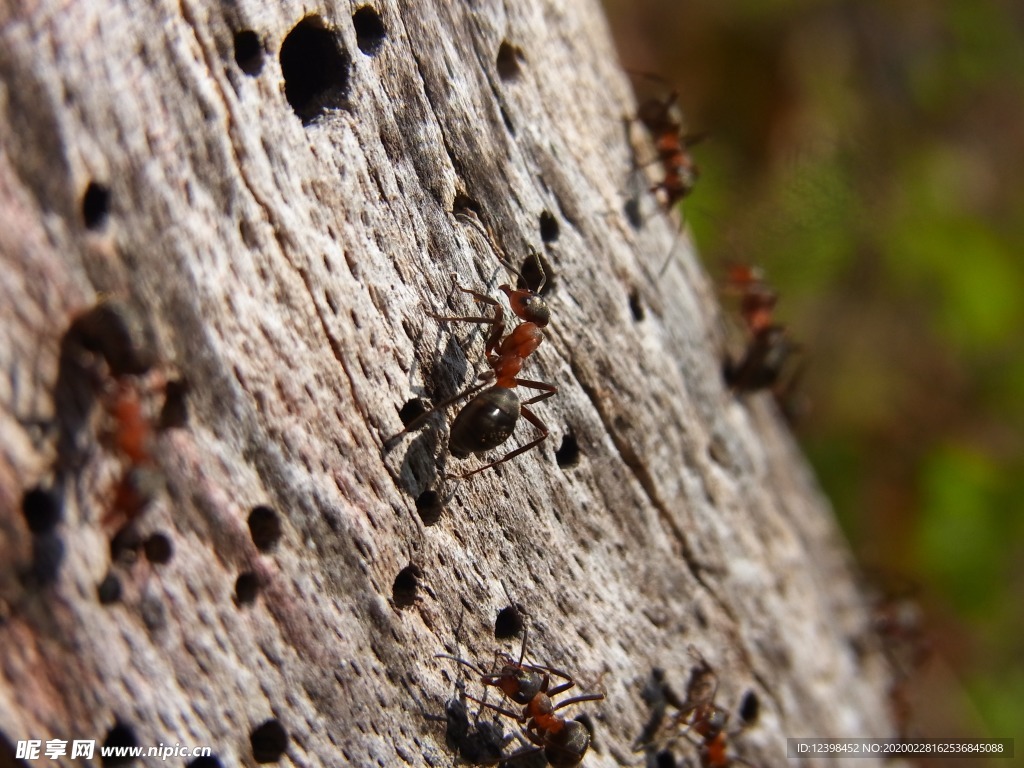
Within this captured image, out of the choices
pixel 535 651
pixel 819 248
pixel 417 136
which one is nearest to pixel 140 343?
pixel 417 136

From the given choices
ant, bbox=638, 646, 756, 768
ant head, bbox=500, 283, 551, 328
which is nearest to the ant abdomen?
ant head, bbox=500, 283, 551, 328

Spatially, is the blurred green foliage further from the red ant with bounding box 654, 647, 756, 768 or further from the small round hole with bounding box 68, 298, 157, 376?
the small round hole with bounding box 68, 298, 157, 376

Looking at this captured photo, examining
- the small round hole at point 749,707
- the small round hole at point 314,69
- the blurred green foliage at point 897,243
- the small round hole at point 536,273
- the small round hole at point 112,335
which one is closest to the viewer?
the small round hole at point 112,335

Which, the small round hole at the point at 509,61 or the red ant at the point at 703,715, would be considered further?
the red ant at the point at 703,715

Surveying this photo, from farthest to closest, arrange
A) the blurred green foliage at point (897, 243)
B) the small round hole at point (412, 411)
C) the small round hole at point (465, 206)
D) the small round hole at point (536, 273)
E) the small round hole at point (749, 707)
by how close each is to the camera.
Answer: the blurred green foliage at point (897, 243), the small round hole at point (749, 707), the small round hole at point (536, 273), the small round hole at point (465, 206), the small round hole at point (412, 411)

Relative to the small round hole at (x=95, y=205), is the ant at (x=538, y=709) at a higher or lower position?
lower

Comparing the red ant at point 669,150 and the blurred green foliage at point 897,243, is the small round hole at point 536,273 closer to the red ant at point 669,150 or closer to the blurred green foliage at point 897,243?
the red ant at point 669,150

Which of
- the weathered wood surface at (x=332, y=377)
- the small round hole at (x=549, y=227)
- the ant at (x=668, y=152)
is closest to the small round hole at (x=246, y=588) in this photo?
the weathered wood surface at (x=332, y=377)

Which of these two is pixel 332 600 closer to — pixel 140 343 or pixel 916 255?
pixel 140 343
